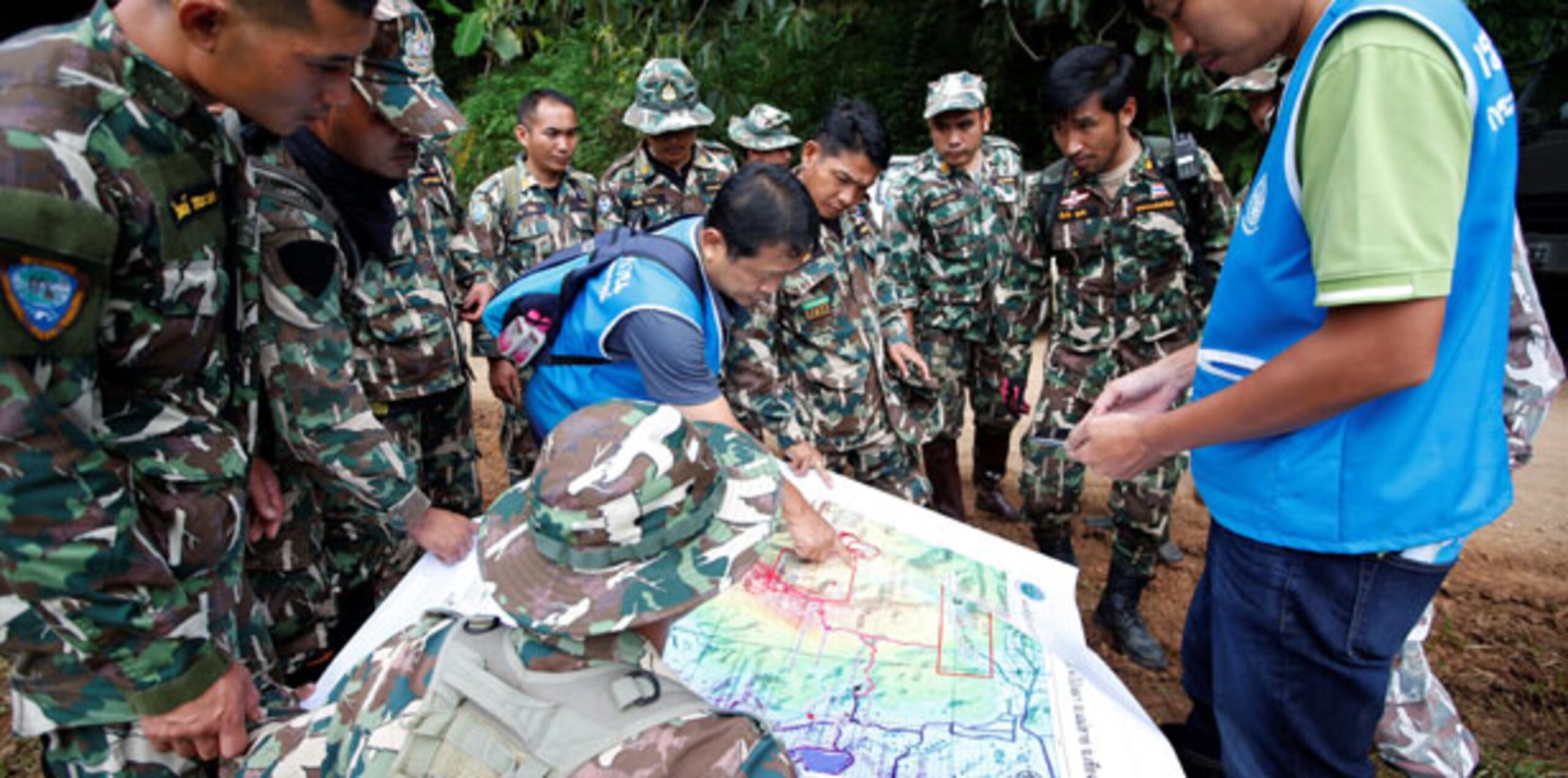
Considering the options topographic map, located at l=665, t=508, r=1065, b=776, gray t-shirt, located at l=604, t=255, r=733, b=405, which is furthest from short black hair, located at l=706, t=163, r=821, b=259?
topographic map, located at l=665, t=508, r=1065, b=776

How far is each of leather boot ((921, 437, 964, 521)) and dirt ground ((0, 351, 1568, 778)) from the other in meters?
0.19

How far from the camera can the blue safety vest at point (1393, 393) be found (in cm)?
113

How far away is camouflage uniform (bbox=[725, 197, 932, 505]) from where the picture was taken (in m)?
2.88

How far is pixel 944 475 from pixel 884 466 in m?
0.80

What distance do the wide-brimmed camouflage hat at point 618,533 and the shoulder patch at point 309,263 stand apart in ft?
2.44

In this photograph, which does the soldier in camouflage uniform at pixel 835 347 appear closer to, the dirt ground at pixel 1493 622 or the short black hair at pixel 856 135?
the short black hair at pixel 856 135

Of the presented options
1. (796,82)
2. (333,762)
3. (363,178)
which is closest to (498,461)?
(363,178)

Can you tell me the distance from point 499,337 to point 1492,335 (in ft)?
6.45

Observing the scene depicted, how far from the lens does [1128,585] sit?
2859 millimetres

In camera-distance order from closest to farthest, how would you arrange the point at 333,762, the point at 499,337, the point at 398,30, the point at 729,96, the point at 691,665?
the point at 333,762 → the point at 691,665 → the point at 398,30 → the point at 499,337 → the point at 729,96

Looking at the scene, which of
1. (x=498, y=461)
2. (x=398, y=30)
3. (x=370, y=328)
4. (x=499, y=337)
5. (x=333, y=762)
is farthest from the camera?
(x=498, y=461)

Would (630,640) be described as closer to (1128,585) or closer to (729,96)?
(1128,585)

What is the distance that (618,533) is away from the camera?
103 centimetres

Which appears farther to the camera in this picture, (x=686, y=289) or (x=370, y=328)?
(x=370, y=328)
